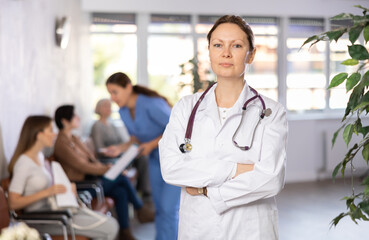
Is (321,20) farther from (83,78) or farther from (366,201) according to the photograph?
(366,201)

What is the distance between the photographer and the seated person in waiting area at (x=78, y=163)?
5.03 metres

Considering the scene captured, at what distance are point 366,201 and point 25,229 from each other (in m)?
1.03

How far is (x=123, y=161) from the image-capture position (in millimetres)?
4523

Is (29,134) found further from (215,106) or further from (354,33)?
(354,33)

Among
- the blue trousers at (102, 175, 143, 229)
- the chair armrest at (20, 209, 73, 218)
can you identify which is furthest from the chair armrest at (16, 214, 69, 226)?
the blue trousers at (102, 175, 143, 229)

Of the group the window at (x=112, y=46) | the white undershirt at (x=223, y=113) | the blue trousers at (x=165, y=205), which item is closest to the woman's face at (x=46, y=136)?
the blue trousers at (x=165, y=205)

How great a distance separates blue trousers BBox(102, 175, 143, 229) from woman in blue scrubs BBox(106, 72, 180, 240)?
4.31ft

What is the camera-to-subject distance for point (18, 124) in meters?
4.32

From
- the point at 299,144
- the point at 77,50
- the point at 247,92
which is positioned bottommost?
the point at 299,144

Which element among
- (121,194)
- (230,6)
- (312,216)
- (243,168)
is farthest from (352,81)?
(230,6)

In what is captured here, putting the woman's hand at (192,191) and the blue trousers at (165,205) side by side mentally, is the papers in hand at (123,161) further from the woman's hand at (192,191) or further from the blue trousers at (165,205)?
the woman's hand at (192,191)

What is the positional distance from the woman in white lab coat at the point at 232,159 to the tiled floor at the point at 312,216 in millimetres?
3421

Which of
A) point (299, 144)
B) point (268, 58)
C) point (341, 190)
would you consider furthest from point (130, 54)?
point (341, 190)

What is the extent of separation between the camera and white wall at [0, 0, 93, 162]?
13.0 ft
